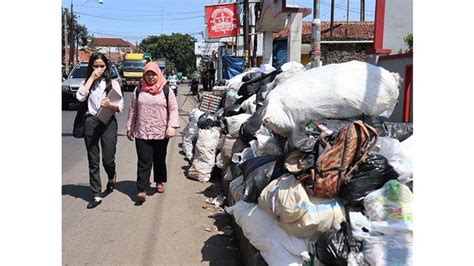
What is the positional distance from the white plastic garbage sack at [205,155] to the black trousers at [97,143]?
1.54 meters

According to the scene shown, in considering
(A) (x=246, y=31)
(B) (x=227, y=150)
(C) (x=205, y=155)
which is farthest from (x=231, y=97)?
(A) (x=246, y=31)

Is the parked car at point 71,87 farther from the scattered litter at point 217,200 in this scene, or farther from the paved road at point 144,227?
the scattered litter at point 217,200

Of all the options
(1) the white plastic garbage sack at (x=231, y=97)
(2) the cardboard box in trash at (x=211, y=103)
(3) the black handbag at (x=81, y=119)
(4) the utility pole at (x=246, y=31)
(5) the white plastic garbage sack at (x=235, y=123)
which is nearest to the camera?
(3) the black handbag at (x=81, y=119)

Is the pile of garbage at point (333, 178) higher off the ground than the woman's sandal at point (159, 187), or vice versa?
the pile of garbage at point (333, 178)

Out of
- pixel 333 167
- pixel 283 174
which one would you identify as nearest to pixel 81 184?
pixel 283 174

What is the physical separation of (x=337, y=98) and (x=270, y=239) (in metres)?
1.15

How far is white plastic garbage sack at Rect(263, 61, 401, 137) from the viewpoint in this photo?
3.75m

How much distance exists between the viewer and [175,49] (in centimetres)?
9062

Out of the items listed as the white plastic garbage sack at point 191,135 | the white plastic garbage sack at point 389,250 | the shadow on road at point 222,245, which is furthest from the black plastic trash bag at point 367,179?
the white plastic garbage sack at point 191,135

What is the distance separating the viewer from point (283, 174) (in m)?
3.67

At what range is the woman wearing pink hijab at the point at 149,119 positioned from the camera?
594 cm

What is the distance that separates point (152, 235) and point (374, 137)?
98.2 inches

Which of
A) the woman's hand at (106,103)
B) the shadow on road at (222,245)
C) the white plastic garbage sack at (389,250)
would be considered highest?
the woman's hand at (106,103)
